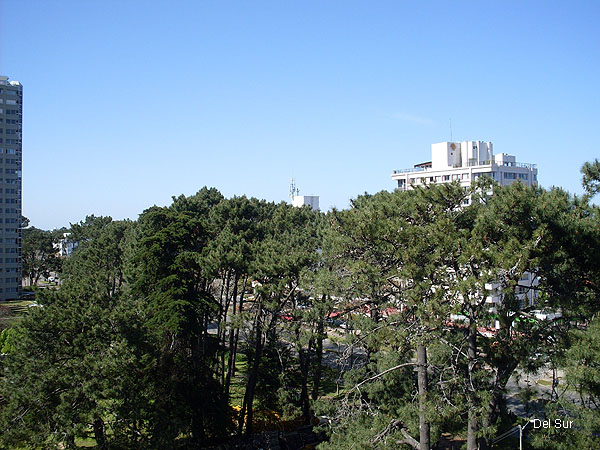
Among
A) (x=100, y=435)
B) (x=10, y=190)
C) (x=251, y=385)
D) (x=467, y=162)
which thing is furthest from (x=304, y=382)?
(x=10, y=190)

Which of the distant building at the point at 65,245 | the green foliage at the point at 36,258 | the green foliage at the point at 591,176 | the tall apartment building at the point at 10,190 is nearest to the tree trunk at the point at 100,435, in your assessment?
A: the green foliage at the point at 591,176

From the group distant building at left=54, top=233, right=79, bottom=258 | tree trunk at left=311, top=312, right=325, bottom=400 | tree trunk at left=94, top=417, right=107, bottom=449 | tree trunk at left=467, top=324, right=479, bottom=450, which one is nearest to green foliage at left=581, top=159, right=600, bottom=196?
tree trunk at left=467, top=324, right=479, bottom=450

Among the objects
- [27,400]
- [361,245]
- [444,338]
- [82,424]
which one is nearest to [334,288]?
[361,245]

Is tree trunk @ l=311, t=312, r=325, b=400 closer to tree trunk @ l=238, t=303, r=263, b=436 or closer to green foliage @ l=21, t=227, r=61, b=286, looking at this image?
tree trunk @ l=238, t=303, r=263, b=436

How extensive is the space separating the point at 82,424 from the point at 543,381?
71.9ft

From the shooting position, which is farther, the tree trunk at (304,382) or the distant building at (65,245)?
the distant building at (65,245)

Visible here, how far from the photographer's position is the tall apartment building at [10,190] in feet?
171

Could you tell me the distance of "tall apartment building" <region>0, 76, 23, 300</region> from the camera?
5225 centimetres

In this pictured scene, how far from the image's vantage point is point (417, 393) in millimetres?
14086

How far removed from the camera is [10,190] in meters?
52.9

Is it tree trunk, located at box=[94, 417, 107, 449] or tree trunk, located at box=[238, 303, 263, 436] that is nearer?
tree trunk, located at box=[94, 417, 107, 449]

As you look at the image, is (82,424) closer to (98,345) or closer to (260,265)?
(98,345)

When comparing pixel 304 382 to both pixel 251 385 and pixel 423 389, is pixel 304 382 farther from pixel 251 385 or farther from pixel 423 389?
pixel 423 389

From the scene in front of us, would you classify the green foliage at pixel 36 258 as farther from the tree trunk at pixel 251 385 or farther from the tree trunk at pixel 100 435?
the tree trunk at pixel 100 435
